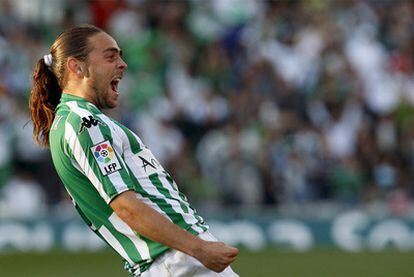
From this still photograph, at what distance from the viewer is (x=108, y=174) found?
4258mm

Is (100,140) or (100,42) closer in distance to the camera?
(100,140)

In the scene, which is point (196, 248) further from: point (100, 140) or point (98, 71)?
point (98, 71)

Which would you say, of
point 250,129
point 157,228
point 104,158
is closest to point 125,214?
point 157,228

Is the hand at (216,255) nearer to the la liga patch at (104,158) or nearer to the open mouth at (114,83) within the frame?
the la liga patch at (104,158)

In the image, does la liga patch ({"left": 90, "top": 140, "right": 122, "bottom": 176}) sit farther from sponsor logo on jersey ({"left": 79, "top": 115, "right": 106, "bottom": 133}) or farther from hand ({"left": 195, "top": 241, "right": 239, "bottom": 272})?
hand ({"left": 195, "top": 241, "right": 239, "bottom": 272})

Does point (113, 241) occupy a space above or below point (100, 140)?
below

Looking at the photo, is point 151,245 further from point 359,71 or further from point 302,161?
point 359,71

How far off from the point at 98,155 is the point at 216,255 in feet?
2.05

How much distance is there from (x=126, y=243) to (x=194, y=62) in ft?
38.1

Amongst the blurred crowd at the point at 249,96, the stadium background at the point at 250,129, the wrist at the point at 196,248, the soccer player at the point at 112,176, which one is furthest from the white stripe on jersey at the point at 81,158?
the blurred crowd at the point at 249,96

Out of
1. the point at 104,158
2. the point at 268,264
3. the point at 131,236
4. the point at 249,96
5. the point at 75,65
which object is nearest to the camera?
the point at 104,158

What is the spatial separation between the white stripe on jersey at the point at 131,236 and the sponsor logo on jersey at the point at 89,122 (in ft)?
1.29

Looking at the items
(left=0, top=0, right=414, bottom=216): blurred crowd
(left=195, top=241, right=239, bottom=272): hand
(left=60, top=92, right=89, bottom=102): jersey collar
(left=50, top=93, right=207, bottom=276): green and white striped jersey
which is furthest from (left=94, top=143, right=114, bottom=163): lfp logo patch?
(left=0, top=0, right=414, bottom=216): blurred crowd

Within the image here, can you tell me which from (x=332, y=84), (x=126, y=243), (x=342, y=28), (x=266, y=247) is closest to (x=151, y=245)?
(x=126, y=243)
